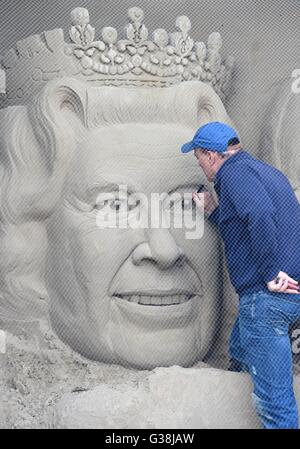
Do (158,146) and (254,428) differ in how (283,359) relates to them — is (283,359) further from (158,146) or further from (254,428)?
(158,146)

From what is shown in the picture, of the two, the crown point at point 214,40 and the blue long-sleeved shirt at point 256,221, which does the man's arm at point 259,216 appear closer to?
the blue long-sleeved shirt at point 256,221

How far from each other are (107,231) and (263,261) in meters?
0.55

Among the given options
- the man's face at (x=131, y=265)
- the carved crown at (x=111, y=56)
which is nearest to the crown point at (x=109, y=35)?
the carved crown at (x=111, y=56)

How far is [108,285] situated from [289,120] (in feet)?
2.90

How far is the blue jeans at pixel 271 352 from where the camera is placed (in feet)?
8.40

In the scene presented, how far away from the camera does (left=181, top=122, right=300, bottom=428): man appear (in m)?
2.57

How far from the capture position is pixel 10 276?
311 centimetres

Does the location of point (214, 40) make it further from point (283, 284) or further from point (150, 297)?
point (283, 284)

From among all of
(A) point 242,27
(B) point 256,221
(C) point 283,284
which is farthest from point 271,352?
(A) point 242,27

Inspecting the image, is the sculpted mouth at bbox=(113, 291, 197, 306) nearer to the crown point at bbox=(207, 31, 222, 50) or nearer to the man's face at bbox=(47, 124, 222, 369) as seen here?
the man's face at bbox=(47, 124, 222, 369)

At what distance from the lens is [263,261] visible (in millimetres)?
2598

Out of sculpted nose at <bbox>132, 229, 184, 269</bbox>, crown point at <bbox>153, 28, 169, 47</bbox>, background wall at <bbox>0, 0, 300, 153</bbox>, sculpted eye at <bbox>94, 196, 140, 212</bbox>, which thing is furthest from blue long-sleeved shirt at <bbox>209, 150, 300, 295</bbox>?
background wall at <bbox>0, 0, 300, 153</bbox>

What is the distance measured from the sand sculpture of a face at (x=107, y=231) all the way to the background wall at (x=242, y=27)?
399 mm

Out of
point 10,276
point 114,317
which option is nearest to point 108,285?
point 114,317
